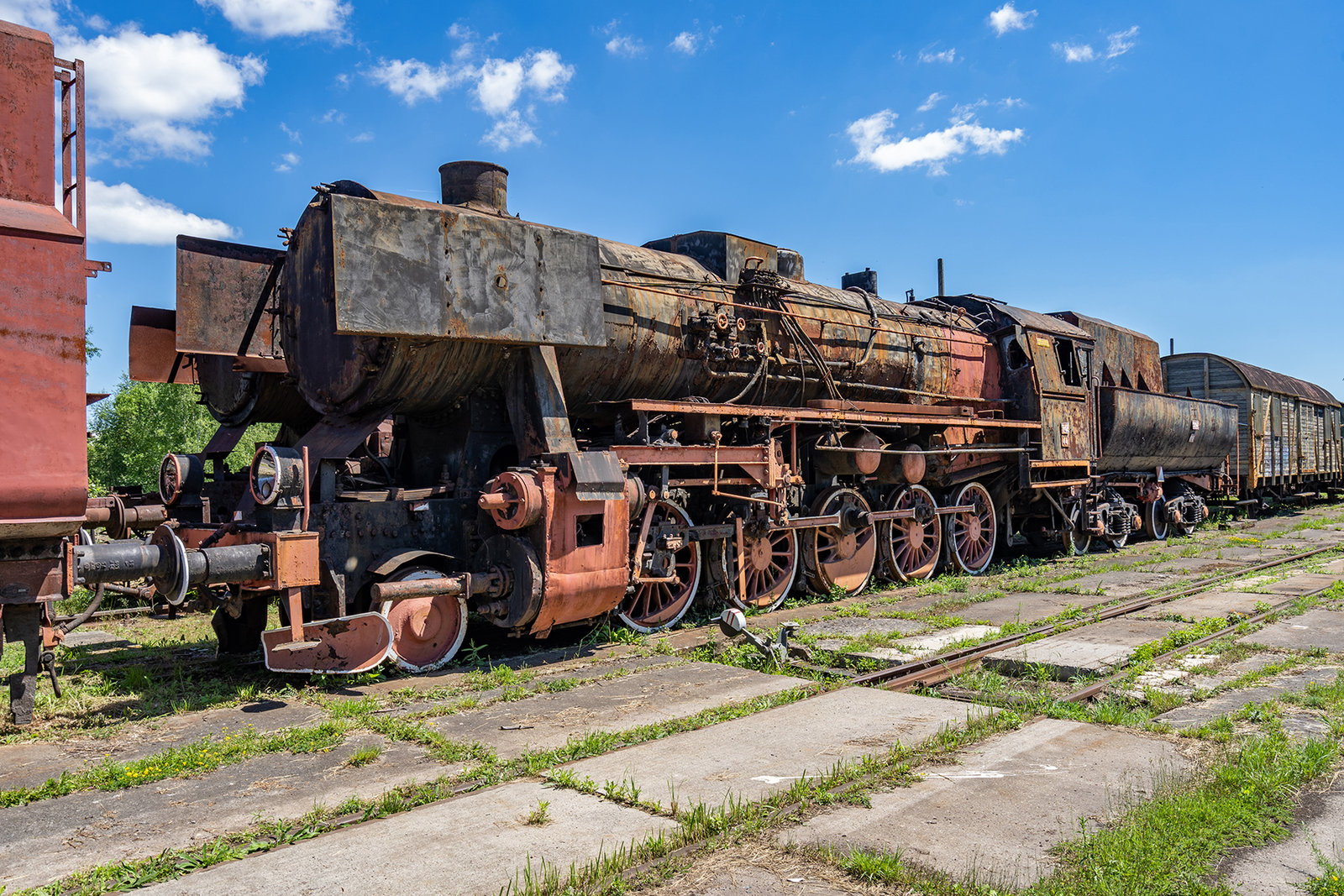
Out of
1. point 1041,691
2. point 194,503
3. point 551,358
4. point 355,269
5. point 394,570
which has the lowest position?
point 1041,691

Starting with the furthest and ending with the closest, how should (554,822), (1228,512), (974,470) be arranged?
(1228,512) < (974,470) < (554,822)

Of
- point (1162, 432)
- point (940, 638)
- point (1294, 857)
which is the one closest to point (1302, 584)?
point (940, 638)

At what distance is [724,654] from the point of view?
694 cm

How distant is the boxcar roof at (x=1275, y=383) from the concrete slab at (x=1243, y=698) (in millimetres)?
18861

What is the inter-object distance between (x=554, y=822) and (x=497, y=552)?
3487 millimetres

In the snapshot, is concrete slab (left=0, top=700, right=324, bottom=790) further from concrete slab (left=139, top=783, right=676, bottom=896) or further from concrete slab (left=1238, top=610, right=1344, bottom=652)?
concrete slab (left=1238, top=610, right=1344, bottom=652)

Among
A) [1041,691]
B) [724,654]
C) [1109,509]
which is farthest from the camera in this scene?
[1109,509]

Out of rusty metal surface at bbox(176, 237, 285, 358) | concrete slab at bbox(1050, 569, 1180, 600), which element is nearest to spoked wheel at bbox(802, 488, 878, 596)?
concrete slab at bbox(1050, 569, 1180, 600)

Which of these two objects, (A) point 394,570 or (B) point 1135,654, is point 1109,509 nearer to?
(B) point 1135,654

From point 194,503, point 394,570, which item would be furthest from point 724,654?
point 194,503

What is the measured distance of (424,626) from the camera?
21.9 feet

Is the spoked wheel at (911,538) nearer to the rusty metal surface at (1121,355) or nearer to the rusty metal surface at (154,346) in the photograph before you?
the rusty metal surface at (1121,355)

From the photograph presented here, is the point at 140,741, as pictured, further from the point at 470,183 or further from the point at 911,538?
the point at 911,538

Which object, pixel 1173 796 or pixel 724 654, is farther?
pixel 724 654
